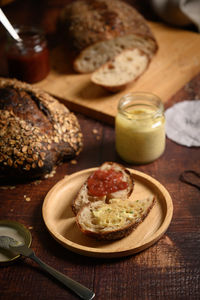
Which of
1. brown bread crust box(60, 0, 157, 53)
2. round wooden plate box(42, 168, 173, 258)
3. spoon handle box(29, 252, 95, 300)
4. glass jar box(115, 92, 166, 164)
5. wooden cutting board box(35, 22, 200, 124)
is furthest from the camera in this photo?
brown bread crust box(60, 0, 157, 53)

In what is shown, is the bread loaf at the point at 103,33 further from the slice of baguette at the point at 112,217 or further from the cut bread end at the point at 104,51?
the slice of baguette at the point at 112,217

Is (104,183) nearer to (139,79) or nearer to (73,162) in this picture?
(73,162)

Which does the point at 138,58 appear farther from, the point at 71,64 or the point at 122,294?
the point at 122,294

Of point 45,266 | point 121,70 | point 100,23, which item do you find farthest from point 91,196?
point 100,23

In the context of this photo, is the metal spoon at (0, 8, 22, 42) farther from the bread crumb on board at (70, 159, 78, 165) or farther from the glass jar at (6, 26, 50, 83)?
the bread crumb on board at (70, 159, 78, 165)

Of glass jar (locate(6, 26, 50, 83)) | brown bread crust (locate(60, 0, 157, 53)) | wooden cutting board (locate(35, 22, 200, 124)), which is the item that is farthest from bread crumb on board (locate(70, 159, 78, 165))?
brown bread crust (locate(60, 0, 157, 53))

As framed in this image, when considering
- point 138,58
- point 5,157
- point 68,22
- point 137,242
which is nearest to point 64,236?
point 137,242

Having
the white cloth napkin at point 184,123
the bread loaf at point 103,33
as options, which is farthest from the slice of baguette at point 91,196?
the bread loaf at point 103,33
